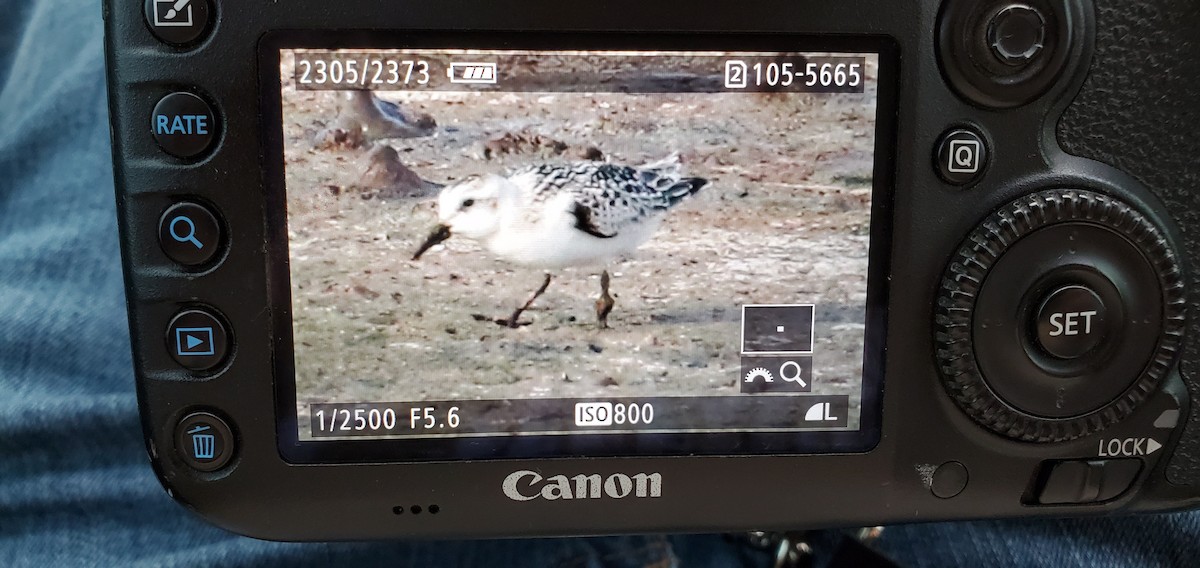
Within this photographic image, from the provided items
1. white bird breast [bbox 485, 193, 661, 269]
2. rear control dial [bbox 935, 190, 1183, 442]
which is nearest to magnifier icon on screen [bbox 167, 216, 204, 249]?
white bird breast [bbox 485, 193, 661, 269]

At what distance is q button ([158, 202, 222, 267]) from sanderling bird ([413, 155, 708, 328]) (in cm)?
9

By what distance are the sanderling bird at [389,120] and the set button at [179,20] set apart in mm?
71

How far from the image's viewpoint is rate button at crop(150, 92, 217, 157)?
1.36 feet

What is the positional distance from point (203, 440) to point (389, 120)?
6.5 inches

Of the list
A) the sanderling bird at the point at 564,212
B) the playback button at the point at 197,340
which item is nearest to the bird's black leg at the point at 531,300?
the sanderling bird at the point at 564,212

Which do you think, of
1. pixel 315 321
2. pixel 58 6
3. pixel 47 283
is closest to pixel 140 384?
pixel 315 321

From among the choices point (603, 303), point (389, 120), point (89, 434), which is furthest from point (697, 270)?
point (89, 434)

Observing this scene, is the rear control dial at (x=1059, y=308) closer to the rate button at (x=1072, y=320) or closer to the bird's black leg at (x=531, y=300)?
the rate button at (x=1072, y=320)

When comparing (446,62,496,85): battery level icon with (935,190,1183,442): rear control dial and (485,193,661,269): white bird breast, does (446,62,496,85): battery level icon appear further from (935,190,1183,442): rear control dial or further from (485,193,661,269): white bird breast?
(935,190,1183,442): rear control dial

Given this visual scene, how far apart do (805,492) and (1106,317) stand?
0.15m

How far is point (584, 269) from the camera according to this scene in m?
0.44

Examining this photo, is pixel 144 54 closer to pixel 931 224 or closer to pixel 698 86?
pixel 698 86

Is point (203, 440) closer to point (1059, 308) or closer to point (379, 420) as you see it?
point (379, 420)

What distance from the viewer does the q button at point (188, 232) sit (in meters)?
0.42
